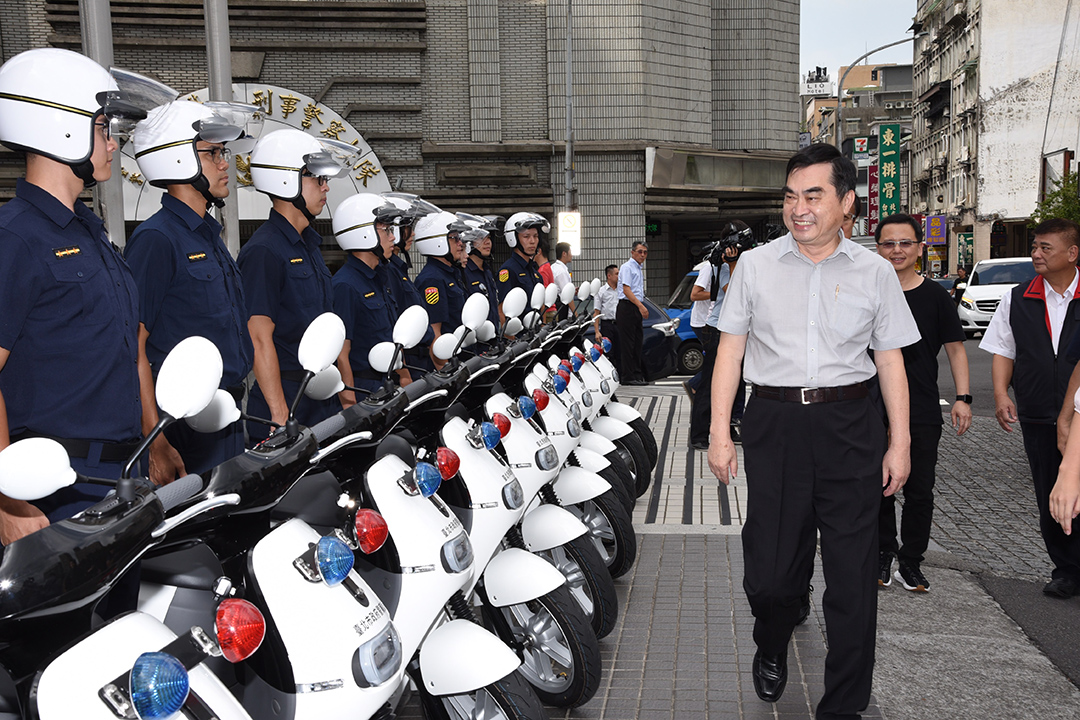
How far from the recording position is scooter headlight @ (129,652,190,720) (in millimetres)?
1615

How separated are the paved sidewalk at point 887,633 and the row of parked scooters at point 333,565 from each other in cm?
39

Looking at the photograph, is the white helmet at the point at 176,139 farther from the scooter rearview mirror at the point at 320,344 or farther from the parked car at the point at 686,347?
the parked car at the point at 686,347

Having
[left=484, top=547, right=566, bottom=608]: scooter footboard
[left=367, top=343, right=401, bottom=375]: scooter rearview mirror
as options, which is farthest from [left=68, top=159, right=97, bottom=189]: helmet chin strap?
[left=484, top=547, right=566, bottom=608]: scooter footboard

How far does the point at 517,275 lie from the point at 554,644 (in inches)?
202

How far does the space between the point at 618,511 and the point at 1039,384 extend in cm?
229

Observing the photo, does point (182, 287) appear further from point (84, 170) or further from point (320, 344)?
point (320, 344)

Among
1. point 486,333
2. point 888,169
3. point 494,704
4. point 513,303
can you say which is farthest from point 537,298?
point 888,169

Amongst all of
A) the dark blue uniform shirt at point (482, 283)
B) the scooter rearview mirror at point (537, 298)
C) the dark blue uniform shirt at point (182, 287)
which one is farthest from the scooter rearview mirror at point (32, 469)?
the dark blue uniform shirt at point (482, 283)

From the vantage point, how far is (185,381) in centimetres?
188

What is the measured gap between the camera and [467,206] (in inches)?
832

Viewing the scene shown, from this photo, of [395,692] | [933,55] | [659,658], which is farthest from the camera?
[933,55]

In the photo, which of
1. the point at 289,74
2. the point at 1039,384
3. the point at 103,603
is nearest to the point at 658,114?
the point at 289,74

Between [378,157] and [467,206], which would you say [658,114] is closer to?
[467,206]

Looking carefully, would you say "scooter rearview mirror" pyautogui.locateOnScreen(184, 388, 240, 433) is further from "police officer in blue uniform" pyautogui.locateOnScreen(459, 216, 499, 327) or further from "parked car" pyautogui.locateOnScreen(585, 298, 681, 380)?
"parked car" pyautogui.locateOnScreen(585, 298, 681, 380)
